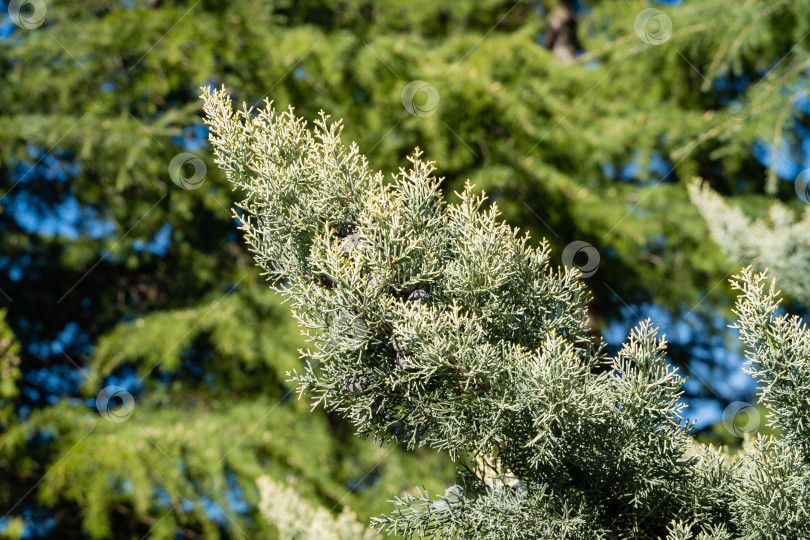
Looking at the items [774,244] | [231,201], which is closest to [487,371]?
[774,244]

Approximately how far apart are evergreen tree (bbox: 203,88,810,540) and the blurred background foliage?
10.8ft

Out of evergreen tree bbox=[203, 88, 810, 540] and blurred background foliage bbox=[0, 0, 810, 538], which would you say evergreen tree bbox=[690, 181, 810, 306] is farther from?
evergreen tree bbox=[203, 88, 810, 540]

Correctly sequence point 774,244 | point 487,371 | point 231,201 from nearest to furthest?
point 487,371 < point 774,244 < point 231,201

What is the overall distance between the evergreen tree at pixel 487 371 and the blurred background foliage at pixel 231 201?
3.30 meters

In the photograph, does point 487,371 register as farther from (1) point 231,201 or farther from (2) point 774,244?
(1) point 231,201

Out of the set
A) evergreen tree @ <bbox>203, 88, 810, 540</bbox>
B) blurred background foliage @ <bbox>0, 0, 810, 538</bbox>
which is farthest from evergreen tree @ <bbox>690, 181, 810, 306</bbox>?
evergreen tree @ <bbox>203, 88, 810, 540</bbox>

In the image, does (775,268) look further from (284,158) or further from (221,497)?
(221,497)

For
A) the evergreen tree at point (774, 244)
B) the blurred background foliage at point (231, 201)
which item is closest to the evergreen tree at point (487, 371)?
the evergreen tree at point (774, 244)

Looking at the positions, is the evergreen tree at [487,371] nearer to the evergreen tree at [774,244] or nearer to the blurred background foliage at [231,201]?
the evergreen tree at [774,244]

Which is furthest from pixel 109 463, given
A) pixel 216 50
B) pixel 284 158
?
pixel 284 158

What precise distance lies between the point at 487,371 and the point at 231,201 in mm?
4122

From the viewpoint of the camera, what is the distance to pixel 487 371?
1.31 meters

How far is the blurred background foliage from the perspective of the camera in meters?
4.60

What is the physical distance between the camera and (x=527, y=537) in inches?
54.3
